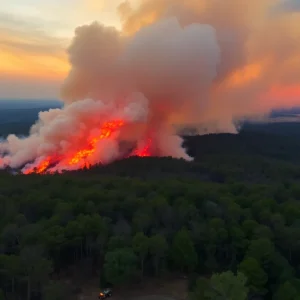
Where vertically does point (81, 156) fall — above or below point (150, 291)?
above

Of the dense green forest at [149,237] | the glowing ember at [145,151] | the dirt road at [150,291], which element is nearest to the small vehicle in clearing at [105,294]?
the dirt road at [150,291]

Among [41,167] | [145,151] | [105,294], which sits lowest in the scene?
[105,294]

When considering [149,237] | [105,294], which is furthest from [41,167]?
[105,294]

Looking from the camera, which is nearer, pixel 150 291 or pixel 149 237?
pixel 150 291

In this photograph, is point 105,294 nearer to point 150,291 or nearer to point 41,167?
point 150,291

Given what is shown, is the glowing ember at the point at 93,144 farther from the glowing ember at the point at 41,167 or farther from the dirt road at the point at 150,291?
the dirt road at the point at 150,291

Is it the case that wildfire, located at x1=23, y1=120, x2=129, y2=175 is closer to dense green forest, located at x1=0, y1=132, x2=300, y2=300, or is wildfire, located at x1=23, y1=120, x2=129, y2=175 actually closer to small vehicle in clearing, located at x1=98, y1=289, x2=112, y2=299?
dense green forest, located at x1=0, y1=132, x2=300, y2=300

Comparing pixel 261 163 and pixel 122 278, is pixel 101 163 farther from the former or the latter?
pixel 122 278

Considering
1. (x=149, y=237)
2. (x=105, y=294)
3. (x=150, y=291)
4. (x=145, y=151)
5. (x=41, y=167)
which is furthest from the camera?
(x=145, y=151)

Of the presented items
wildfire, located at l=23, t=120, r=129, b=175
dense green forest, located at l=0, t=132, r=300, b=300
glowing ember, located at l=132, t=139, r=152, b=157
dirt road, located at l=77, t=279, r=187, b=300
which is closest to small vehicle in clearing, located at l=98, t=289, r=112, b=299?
dirt road, located at l=77, t=279, r=187, b=300

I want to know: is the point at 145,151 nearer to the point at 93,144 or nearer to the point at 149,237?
the point at 93,144

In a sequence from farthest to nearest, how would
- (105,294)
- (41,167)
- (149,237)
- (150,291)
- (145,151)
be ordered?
(145,151), (41,167), (149,237), (150,291), (105,294)
